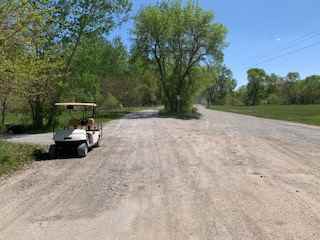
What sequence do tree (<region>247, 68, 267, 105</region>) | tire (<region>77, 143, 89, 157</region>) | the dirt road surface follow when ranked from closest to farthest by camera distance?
the dirt road surface, tire (<region>77, 143, 89, 157</region>), tree (<region>247, 68, 267, 105</region>)

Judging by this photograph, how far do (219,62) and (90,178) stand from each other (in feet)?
122

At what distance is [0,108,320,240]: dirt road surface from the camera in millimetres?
5242

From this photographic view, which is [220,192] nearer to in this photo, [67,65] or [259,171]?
[259,171]

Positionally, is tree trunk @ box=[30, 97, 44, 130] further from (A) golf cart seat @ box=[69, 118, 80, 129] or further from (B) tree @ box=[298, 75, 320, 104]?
(B) tree @ box=[298, 75, 320, 104]

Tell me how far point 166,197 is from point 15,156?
6424 millimetres

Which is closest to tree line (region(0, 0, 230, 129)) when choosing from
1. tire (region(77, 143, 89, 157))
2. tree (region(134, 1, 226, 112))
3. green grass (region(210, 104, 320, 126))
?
tree (region(134, 1, 226, 112))

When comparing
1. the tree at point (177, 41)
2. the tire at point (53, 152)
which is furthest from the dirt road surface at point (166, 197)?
the tree at point (177, 41)

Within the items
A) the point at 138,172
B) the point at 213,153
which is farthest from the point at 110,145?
the point at 138,172

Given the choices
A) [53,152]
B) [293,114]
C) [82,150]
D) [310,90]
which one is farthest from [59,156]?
[310,90]

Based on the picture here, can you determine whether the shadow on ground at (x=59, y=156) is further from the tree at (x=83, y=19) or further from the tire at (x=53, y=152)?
the tree at (x=83, y=19)

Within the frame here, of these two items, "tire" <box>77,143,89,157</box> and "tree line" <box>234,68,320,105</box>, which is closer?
"tire" <box>77,143,89,157</box>

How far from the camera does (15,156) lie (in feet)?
37.5

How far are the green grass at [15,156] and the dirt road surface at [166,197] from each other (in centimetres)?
46

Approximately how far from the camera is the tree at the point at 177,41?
42.1m
